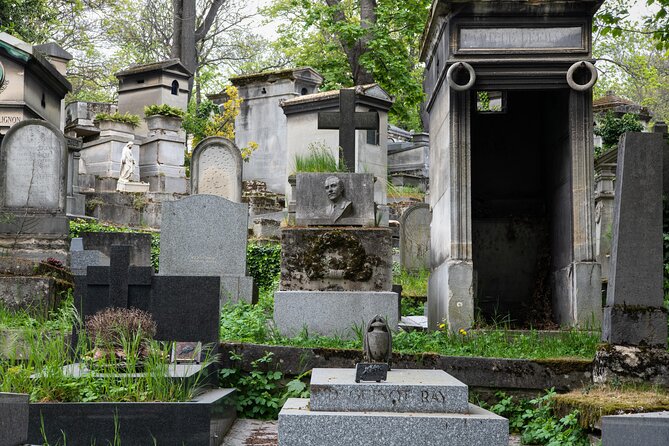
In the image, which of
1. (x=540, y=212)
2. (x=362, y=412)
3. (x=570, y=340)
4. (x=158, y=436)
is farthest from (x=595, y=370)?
(x=540, y=212)

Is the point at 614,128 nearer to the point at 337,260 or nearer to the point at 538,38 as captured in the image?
the point at 538,38

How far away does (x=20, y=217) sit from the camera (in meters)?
11.9

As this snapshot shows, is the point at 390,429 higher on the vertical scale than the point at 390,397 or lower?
lower

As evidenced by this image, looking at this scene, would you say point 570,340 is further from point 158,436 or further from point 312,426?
point 158,436

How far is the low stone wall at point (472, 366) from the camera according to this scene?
7.26 metres

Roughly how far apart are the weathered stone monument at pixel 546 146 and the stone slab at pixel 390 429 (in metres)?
3.28

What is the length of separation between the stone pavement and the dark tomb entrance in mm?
3701

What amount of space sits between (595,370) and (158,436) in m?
3.37

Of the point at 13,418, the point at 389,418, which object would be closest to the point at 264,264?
the point at 389,418

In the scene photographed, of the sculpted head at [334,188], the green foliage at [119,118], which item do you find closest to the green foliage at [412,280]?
the sculpted head at [334,188]

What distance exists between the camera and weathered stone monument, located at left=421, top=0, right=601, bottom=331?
358 inches

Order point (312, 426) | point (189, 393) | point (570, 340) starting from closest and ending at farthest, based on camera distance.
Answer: point (312, 426)
point (189, 393)
point (570, 340)

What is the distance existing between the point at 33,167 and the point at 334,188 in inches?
203

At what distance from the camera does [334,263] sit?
29.6 feet
